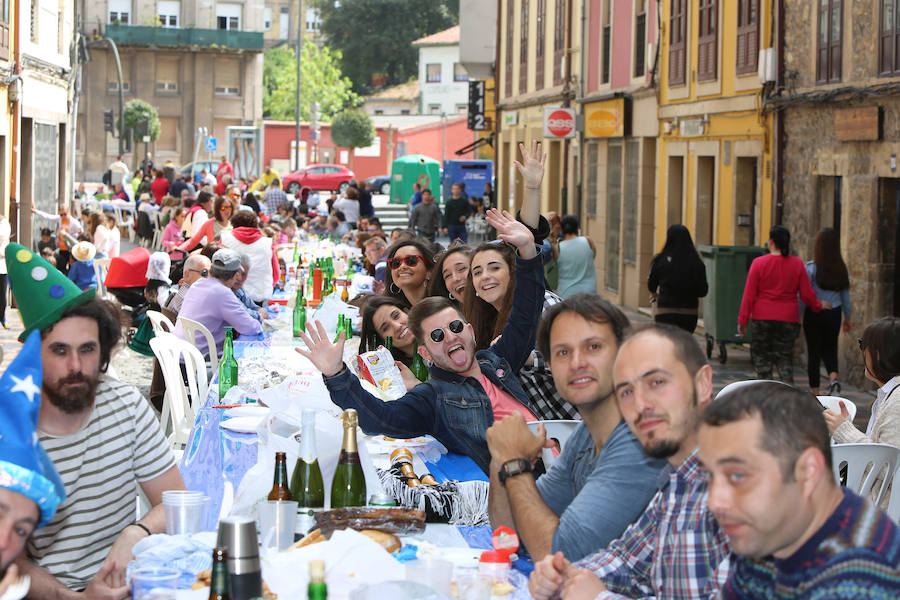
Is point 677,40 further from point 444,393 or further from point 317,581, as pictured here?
point 317,581

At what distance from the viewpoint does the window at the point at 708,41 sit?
1809 cm

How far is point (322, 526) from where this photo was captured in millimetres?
3904

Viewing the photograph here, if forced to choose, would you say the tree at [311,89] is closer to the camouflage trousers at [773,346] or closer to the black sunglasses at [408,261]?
the camouflage trousers at [773,346]

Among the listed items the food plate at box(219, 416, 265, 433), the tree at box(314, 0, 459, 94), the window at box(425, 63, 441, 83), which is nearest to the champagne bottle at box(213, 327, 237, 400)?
the food plate at box(219, 416, 265, 433)

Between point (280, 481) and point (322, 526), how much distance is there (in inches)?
13.0

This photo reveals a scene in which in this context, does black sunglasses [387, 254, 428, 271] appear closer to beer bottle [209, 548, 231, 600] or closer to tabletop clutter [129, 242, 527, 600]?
tabletop clutter [129, 242, 527, 600]

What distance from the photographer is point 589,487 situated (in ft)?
12.7

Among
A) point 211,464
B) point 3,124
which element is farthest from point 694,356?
point 3,124

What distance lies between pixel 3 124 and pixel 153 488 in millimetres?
17168

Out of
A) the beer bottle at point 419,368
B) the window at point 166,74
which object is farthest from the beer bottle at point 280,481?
the window at point 166,74

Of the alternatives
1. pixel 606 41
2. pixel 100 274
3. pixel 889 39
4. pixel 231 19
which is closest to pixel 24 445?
pixel 889 39

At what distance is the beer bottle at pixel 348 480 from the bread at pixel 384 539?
40 centimetres

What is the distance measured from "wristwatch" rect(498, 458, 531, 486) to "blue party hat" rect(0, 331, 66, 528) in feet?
4.68

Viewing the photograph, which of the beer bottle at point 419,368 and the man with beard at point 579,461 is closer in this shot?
the man with beard at point 579,461
